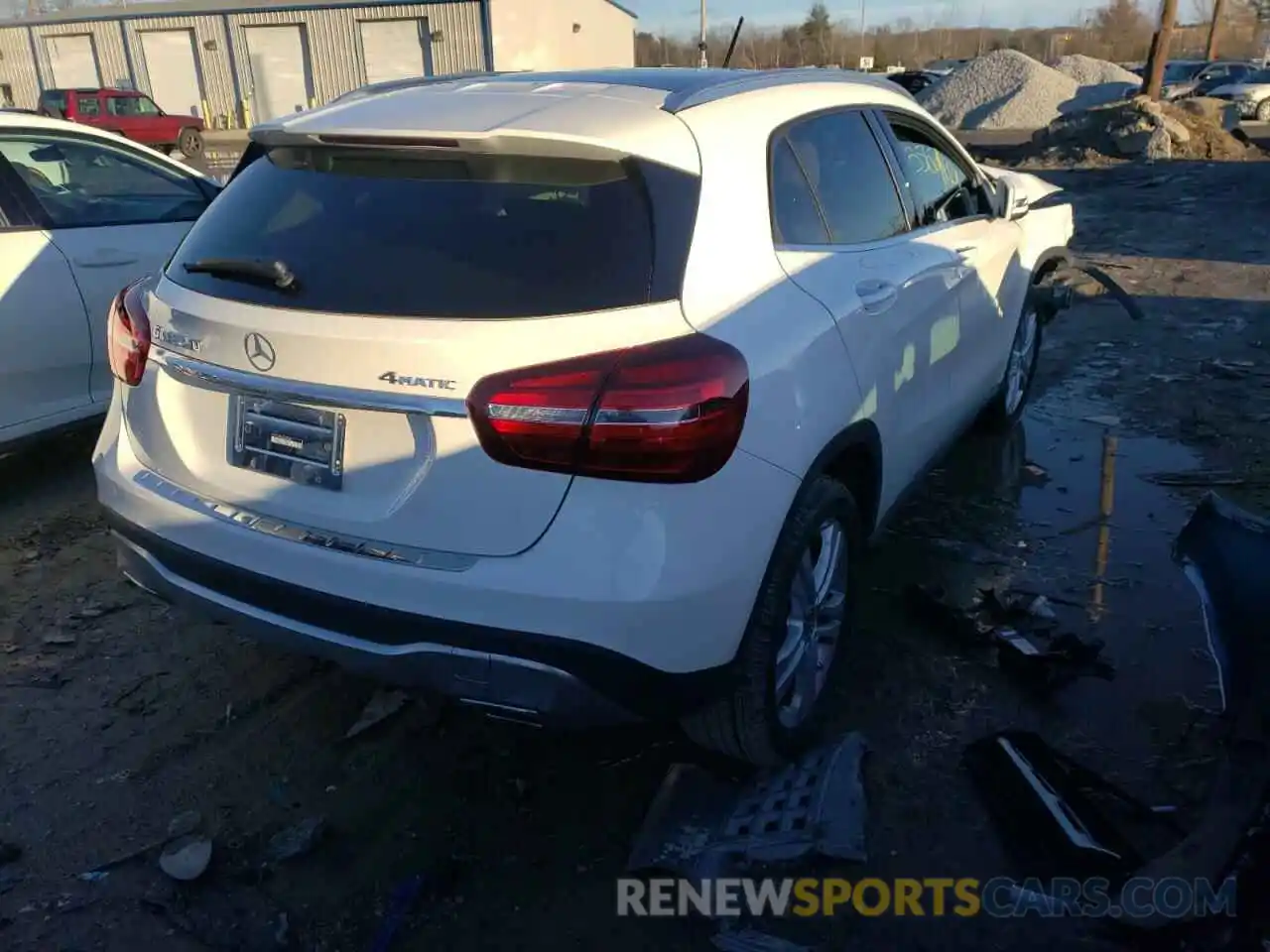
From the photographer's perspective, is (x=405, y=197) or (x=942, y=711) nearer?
(x=405, y=197)

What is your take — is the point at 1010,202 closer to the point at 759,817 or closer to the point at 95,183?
the point at 759,817

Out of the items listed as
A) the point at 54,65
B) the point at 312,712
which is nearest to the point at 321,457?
the point at 312,712

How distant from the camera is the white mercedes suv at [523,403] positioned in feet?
7.29

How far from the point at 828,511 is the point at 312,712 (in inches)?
68.9

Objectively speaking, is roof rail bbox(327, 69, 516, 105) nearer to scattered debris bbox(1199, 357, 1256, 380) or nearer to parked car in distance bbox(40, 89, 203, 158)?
scattered debris bbox(1199, 357, 1256, 380)

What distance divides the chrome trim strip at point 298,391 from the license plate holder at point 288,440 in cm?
3

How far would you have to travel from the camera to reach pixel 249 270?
2578mm

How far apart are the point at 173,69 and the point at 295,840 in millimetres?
43925

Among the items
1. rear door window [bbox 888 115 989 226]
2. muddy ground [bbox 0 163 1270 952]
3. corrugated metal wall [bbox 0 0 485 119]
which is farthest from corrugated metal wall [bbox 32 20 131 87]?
rear door window [bbox 888 115 989 226]


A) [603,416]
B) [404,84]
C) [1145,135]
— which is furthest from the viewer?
[1145,135]

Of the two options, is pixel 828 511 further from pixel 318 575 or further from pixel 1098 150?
pixel 1098 150

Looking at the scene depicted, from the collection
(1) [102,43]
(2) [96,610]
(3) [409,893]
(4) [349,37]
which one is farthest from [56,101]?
(3) [409,893]

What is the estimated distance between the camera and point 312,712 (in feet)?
10.7

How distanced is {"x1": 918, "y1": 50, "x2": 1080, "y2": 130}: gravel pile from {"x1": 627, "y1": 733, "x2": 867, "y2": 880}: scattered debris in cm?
3280
